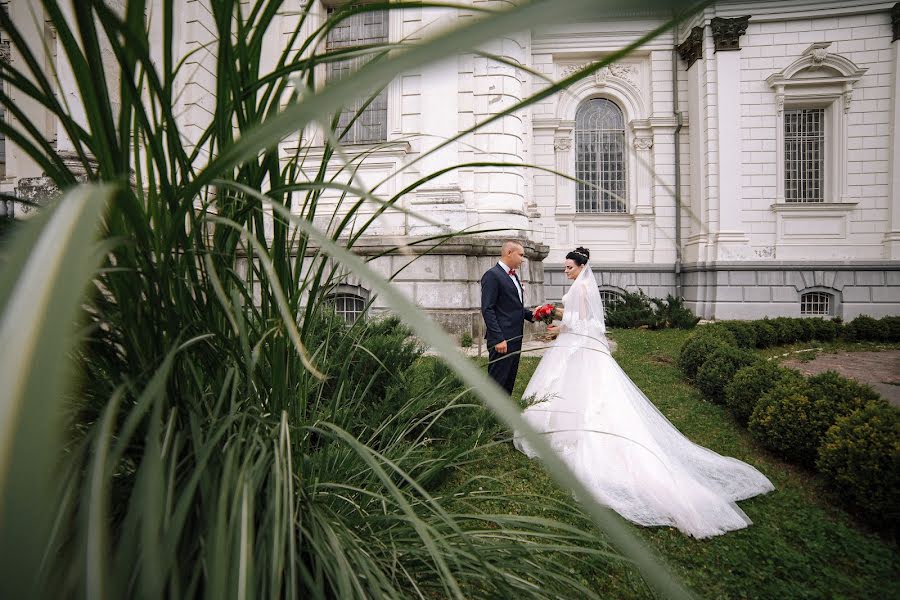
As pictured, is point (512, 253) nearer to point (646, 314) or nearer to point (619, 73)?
point (646, 314)

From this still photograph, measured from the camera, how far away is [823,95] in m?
14.1

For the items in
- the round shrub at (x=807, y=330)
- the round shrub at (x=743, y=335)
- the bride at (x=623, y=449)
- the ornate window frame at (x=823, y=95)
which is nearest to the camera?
the bride at (x=623, y=449)

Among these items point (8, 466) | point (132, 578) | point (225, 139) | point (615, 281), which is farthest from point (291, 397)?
point (615, 281)

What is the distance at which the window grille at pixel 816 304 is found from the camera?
13922 mm

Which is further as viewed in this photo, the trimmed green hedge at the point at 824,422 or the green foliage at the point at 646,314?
the green foliage at the point at 646,314

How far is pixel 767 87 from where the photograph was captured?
14.2 metres

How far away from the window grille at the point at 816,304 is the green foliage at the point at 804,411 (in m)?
12.1

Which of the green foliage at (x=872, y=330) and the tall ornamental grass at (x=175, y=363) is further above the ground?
the tall ornamental grass at (x=175, y=363)

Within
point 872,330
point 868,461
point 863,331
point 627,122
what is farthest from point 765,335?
point 627,122

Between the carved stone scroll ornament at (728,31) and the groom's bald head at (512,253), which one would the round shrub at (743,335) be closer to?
the groom's bald head at (512,253)

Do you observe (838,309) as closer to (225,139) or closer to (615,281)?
(615,281)

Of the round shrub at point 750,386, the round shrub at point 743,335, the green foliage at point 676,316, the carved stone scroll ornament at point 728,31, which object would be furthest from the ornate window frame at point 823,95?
the round shrub at point 750,386

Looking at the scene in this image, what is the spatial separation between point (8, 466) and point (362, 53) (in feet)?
3.05

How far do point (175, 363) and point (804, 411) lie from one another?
179 inches
